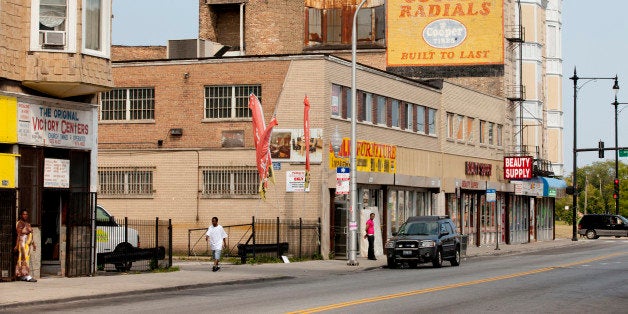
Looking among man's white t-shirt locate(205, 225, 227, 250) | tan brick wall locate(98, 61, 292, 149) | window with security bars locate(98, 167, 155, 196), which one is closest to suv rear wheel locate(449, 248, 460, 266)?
tan brick wall locate(98, 61, 292, 149)

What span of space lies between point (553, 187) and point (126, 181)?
122 feet

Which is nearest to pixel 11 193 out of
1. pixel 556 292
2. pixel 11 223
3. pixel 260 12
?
pixel 11 223

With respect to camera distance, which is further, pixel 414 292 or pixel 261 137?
pixel 261 137

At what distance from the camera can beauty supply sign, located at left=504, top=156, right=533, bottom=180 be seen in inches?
2486

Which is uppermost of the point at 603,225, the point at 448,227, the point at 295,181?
the point at 295,181

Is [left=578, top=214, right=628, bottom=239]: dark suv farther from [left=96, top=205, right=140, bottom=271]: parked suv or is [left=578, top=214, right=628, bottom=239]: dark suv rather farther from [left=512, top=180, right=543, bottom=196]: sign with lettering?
[left=96, top=205, right=140, bottom=271]: parked suv

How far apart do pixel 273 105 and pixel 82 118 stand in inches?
545

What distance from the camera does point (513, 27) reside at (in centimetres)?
6562

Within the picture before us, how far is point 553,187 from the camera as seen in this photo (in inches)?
2884

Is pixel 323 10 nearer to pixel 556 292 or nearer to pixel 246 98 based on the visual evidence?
pixel 246 98

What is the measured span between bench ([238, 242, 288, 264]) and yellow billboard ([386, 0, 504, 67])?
23722 millimetres

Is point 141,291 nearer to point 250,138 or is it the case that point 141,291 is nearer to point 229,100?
point 250,138

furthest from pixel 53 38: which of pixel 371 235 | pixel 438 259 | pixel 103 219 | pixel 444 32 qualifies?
pixel 444 32

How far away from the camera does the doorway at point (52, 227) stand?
94.6 ft
